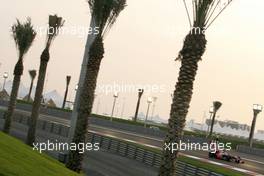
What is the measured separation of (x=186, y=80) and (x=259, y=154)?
44531 mm

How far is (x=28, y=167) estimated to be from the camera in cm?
1457

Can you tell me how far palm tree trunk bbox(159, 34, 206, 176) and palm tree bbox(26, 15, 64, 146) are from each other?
20.3m

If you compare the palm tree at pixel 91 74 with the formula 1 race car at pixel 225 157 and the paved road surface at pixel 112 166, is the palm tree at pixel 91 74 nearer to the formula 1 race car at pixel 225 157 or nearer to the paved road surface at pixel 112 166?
the paved road surface at pixel 112 166

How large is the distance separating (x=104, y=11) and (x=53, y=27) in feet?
46.7

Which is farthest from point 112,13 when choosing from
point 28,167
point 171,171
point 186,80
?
point 28,167

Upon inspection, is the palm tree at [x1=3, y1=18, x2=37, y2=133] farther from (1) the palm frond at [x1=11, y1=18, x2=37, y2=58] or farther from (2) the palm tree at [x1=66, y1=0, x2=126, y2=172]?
(2) the palm tree at [x1=66, y1=0, x2=126, y2=172]

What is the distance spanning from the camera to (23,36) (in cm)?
4056

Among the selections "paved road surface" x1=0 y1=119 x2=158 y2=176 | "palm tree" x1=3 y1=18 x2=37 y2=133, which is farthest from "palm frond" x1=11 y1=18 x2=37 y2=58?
"paved road surface" x1=0 y1=119 x2=158 y2=176

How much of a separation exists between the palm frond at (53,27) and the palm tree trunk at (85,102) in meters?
13.7

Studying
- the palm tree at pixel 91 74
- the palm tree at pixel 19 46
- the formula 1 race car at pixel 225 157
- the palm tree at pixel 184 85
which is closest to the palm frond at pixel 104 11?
the palm tree at pixel 91 74

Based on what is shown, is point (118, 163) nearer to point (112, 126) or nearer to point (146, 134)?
point (146, 134)

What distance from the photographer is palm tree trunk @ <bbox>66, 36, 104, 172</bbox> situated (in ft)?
81.8

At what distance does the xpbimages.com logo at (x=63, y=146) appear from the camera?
81.9ft

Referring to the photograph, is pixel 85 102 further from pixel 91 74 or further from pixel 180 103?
pixel 180 103
